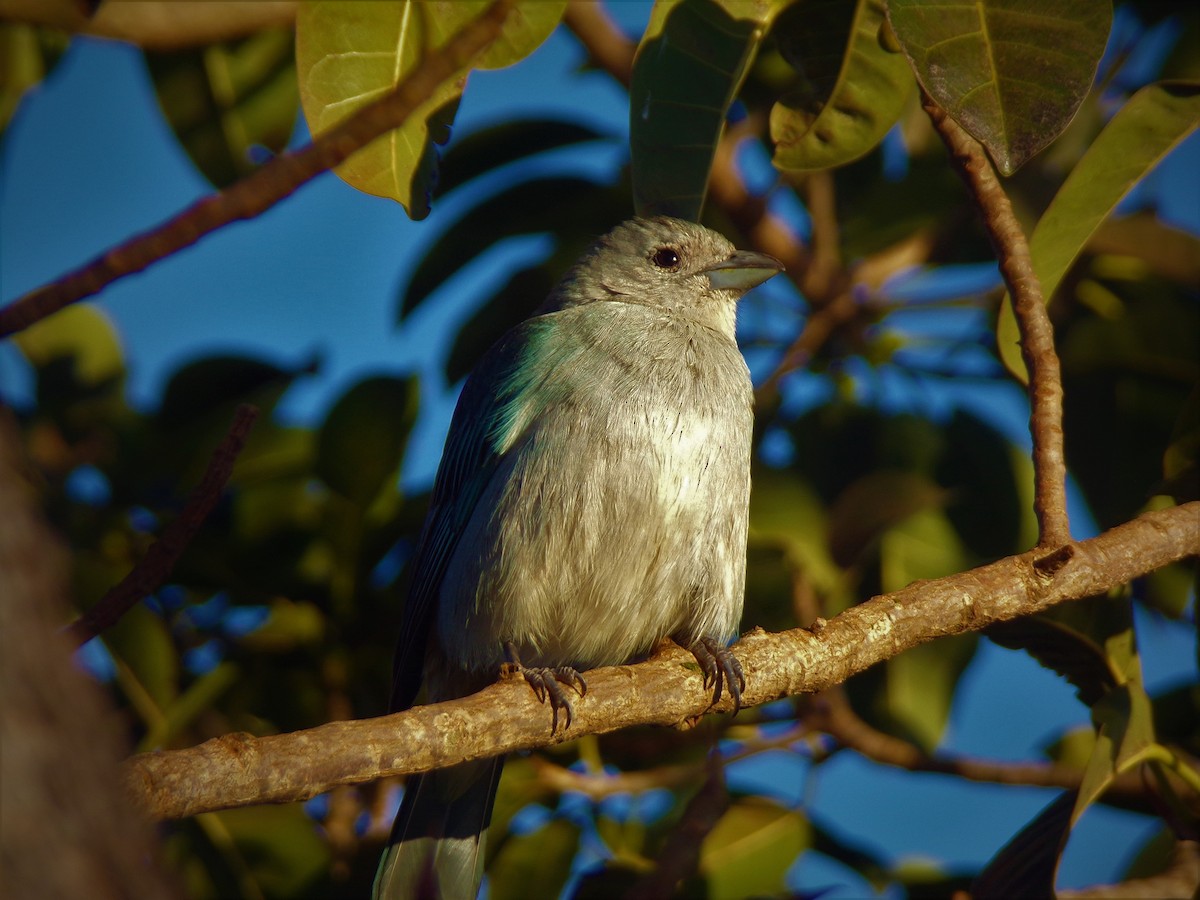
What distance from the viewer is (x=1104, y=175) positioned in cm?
286

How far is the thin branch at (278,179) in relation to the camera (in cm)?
150

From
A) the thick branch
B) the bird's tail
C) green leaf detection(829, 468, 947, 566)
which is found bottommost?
the bird's tail

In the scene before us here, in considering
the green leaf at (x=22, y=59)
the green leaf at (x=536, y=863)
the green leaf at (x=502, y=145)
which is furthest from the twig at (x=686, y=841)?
the green leaf at (x=22, y=59)

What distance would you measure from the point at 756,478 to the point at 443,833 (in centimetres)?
155

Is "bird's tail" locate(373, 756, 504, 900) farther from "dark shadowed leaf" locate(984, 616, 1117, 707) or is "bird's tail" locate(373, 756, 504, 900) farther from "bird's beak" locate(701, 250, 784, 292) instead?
"bird's beak" locate(701, 250, 784, 292)

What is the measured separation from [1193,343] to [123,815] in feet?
12.2

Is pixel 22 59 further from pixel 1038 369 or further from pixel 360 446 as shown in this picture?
pixel 1038 369

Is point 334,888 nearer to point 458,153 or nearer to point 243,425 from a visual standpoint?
point 243,425

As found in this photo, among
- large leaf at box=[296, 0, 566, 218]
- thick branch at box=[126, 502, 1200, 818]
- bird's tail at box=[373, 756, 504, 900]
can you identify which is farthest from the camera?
bird's tail at box=[373, 756, 504, 900]

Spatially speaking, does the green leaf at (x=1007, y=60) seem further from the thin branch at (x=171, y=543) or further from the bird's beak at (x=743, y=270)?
the thin branch at (x=171, y=543)

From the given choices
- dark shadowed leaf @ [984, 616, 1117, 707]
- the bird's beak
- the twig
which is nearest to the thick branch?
the twig

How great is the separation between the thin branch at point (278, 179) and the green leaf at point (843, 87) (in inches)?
67.6

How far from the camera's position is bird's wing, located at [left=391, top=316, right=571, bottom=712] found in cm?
360

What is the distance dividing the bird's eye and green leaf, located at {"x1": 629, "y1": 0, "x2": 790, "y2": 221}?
54.5 inches
